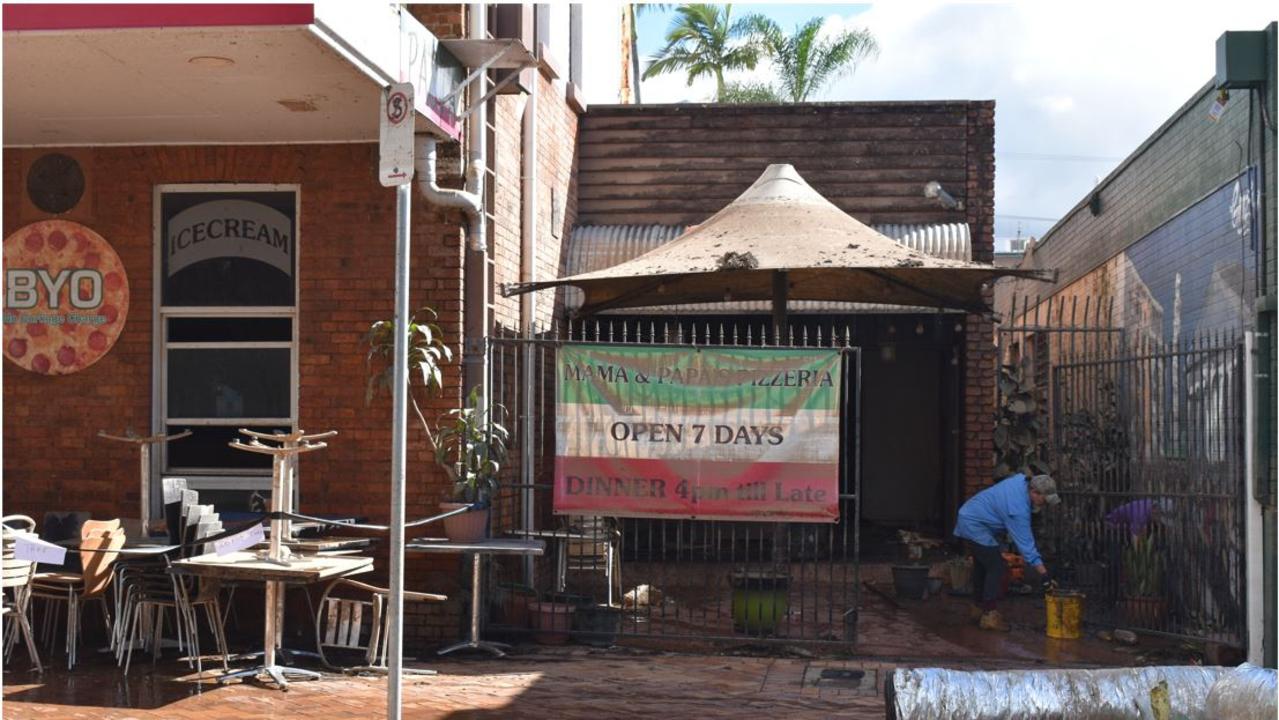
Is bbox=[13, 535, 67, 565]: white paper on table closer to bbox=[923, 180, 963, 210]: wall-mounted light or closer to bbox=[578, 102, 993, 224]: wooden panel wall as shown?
bbox=[578, 102, 993, 224]: wooden panel wall

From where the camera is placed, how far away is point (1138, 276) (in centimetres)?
1531

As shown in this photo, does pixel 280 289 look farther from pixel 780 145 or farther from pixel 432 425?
pixel 780 145

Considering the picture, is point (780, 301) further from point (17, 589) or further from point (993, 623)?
point (17, 589)

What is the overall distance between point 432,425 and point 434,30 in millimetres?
2882

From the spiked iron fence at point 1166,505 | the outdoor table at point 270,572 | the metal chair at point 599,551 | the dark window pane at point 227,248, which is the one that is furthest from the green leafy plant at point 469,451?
the spiked iron fence at point 1166,505

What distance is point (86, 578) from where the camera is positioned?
339 inches

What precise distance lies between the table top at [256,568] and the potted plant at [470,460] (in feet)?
4.00

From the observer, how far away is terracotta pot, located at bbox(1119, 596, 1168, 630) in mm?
10664

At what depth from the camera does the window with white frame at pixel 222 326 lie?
10172 millimetres

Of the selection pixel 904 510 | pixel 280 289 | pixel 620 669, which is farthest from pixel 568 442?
pixel 904 510

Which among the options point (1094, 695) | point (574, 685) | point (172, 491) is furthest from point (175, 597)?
point (1094, 695)

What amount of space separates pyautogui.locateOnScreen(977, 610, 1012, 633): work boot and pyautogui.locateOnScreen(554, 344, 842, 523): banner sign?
2560 millimetres

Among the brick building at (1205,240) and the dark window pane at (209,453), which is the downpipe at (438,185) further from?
the brick building at (1205,240)

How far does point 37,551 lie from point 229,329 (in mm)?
2992
